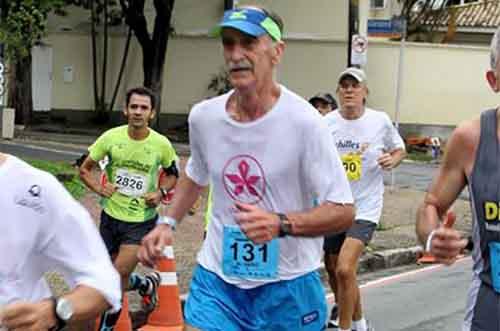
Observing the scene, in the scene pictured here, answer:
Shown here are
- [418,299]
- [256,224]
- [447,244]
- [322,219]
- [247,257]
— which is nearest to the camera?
[447,244]

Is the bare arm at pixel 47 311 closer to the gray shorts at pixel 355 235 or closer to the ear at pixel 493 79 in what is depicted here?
the ear at pixel 493 79

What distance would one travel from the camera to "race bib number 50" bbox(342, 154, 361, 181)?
24.8 feet

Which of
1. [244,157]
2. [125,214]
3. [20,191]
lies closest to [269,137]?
[244,157]

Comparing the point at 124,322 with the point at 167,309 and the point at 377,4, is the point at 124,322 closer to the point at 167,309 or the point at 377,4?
the point at 167,309

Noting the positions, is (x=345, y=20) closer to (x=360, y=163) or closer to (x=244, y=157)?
(x=360, y=163)

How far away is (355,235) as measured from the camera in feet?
23.8

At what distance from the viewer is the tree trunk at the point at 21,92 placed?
87.8 feet

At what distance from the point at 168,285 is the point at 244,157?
353 centimetres

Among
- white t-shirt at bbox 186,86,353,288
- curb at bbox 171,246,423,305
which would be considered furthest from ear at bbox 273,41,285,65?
curb at bbox 171,246,423,305

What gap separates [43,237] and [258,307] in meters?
1.89

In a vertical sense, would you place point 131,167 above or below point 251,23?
below

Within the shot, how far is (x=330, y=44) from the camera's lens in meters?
31.1

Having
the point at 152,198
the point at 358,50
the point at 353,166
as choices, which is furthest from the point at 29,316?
the point at 358,50

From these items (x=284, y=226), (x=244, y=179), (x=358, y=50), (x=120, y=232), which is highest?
(x=358, y=50)
